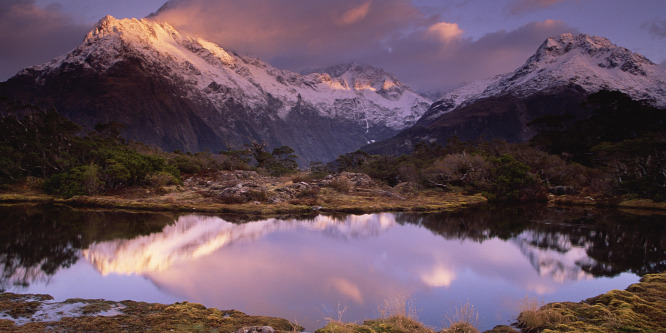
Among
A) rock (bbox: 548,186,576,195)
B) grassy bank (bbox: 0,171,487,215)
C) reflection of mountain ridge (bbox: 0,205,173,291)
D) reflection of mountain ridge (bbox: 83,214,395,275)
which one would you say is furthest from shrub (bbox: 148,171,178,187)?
rock (bbox: 548,186,576,195)

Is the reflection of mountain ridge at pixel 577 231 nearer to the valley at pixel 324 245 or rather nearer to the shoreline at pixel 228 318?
the valley at pixel 324 245

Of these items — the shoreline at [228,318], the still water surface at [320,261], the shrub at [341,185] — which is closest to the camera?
the shoreline at [228,318]

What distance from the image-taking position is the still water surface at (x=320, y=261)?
44.8 ft

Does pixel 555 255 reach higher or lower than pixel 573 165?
lower

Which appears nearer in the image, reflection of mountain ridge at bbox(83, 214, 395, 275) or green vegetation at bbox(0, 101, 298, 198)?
reflection of mountain ridge at bbox(83, 214, 395, 275)

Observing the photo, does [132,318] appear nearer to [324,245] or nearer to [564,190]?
[324,245]

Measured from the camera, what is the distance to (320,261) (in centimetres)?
1938

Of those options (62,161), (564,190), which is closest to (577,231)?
(564,190)

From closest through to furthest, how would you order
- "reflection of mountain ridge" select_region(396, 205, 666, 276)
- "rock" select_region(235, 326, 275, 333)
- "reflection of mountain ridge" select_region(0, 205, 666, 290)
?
"rock" select_region(235, 326, 275, 333), "reflection of mountain ridge" select_region(0, 205, 666, 290), "reflection of mountain ridge" select_region(396, 205, 666, 276)

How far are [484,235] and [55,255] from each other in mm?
25957

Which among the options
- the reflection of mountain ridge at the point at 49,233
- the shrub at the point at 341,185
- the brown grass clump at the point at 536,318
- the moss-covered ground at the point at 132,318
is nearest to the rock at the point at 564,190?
the shrub at the point at 341,185

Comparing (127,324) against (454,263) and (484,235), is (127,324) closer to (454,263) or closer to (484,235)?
(454,263)

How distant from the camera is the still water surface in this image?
44.8 feet

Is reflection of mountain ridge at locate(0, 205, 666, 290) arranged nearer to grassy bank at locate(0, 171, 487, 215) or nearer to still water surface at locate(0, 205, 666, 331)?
still water surface at locate(0, 205, 666, 331)
